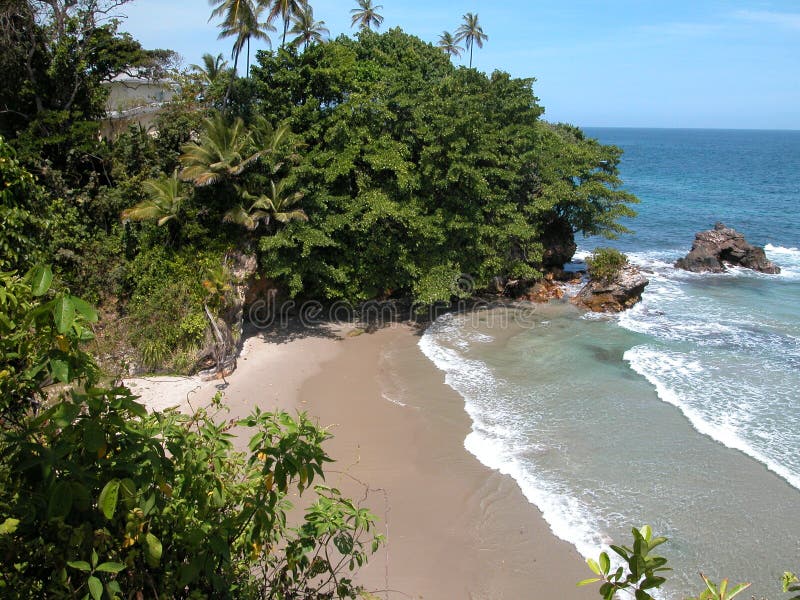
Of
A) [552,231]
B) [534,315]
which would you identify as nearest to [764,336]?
[534,315]

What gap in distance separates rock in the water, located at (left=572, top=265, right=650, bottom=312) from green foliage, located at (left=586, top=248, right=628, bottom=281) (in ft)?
0.62

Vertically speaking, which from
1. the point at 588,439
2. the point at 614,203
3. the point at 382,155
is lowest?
the point at 588,439

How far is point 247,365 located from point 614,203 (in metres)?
18.4

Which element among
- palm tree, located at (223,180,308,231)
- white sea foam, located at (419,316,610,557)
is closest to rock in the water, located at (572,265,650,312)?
white sea foam, located at (419,316,610,557)

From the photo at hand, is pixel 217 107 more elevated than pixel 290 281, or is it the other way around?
pixel 217 107

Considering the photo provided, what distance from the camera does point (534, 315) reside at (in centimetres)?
2345

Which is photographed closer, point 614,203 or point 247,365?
point 247,365

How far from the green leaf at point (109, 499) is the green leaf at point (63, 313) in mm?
852

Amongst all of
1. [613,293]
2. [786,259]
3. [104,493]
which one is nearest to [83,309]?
[104,493]

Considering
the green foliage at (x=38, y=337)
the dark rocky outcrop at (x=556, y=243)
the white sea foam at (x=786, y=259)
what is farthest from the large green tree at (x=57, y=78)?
the white sea foam at (x=786, y=259)

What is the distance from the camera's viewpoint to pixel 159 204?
17.0 meters

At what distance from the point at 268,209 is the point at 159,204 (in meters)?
3.06

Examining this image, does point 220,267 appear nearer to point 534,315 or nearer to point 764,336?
point 534,315

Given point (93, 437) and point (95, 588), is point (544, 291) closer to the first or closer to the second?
point (93, 437)
